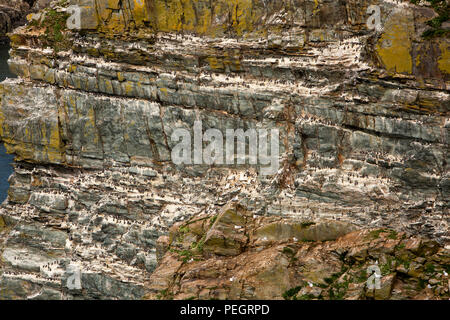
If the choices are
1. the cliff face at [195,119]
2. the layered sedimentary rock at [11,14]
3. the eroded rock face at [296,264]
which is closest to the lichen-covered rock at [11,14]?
the layered sedimentary rock at [11,14]

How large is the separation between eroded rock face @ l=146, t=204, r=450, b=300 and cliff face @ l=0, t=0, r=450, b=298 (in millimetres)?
1498

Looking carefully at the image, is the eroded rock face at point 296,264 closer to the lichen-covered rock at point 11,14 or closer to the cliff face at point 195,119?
the cliff face at point 195,119

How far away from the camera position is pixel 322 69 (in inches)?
2016

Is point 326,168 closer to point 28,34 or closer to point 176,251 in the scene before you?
point 176,251

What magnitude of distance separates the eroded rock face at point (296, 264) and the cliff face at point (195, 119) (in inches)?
59.0

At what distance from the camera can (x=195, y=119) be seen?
181 feet

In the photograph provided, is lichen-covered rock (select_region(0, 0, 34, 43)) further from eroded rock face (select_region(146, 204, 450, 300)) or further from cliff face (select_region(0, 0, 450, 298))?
eroded rock face (select_region(146, 204, 450, 300))

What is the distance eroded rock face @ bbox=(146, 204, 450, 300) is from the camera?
147ft

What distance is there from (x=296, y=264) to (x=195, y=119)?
545 inches

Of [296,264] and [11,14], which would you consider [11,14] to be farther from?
[296,264]

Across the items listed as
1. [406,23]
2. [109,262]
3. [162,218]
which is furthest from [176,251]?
[406,23]

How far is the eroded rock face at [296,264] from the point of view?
4494 centimetres

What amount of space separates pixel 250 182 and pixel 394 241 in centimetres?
1128

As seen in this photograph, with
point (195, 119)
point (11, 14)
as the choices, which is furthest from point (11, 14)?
point (195, 119)
